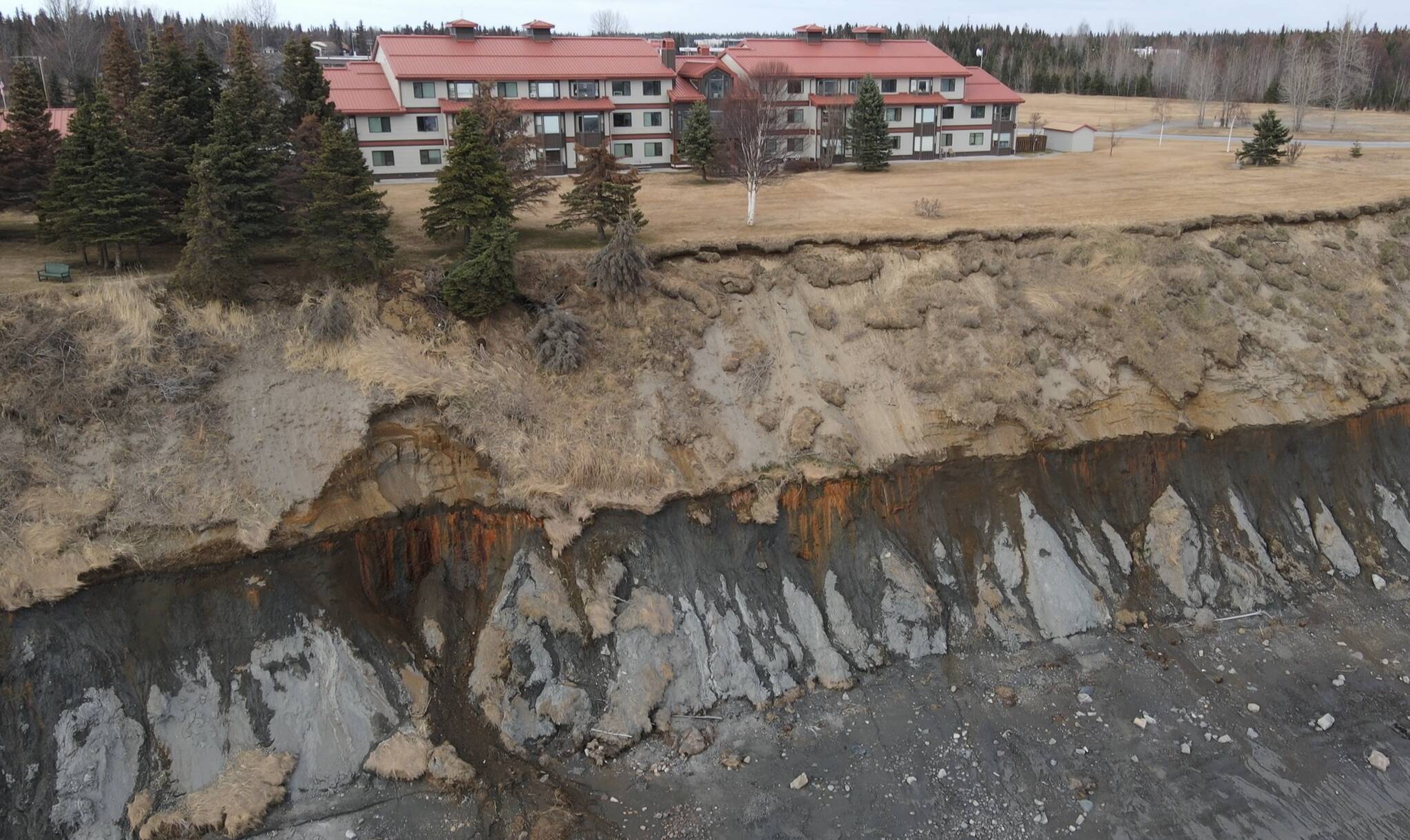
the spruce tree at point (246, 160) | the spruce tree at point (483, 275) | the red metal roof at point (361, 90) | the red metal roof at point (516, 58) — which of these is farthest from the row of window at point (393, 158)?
the spruce tree at point (483, 275)

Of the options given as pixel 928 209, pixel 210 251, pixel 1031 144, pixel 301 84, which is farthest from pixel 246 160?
pixel 1031 144

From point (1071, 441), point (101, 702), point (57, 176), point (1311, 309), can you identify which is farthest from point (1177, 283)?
point (57, 176)

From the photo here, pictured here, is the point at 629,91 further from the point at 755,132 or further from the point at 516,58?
the point at 755,132

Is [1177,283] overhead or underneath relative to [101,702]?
overhead

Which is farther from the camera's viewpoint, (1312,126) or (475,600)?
(1312,126)

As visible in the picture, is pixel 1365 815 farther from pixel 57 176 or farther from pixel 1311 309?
pixel 57 176
